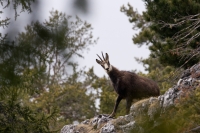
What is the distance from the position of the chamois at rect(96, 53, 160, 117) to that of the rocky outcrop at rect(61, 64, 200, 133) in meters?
0.99

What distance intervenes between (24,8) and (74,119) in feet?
86.6

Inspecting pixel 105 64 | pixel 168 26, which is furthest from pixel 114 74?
pixel 168 26

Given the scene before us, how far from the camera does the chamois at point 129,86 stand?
41.9 feet

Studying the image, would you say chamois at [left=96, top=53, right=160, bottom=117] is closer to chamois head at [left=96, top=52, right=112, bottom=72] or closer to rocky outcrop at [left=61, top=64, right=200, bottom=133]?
chamois head at [left=96, top=52, right=112, bottom=72]

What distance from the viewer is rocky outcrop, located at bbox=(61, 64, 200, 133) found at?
9.98 m

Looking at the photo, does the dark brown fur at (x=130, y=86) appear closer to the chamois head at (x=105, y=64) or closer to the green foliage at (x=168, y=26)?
the chamois head at (x=105, y=64)

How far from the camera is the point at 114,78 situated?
1304 centimetres

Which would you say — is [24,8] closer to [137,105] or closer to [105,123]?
[137,105]

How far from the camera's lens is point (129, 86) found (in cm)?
1281

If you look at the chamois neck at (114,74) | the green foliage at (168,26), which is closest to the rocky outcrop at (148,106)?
the chamois neck at (114,74)

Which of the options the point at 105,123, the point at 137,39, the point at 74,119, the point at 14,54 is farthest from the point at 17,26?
the point at 74,119

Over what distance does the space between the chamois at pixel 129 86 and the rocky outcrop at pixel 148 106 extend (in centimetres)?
99

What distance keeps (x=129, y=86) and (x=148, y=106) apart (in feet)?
7.14

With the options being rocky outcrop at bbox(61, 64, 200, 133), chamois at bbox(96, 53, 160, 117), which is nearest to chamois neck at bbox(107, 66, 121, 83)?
chamois at bbox(96, 53, 160, 117)
